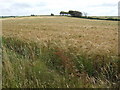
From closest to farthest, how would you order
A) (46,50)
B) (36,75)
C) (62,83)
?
(62,83)
(36,75)
(46,50)

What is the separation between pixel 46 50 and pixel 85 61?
5.18 feet

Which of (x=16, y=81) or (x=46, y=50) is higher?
(x=46, y=50)

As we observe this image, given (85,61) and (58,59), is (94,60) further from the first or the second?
(58,59)

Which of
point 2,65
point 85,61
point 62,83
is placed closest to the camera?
point 62,83

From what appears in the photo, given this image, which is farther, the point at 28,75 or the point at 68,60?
the point at 68,60

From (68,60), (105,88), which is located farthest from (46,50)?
(105,88)

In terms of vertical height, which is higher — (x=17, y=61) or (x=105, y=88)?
(x=17, y=61)

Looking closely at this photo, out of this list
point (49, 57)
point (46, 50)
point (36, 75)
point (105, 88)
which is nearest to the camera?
point (105, 88)

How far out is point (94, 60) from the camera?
497cm

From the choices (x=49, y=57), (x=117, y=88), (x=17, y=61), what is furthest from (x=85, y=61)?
(x=17, y=61)

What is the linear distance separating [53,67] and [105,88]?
1.69 m

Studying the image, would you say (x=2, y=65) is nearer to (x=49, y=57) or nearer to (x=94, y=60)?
(x=49, y=57)

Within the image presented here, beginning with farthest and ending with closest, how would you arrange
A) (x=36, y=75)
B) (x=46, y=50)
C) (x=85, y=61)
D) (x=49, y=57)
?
(x=46, y=50) < (x=49, y=57) < (x=85, y=61) < (x=36, y=75)

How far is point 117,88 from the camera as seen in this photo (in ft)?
11.5
